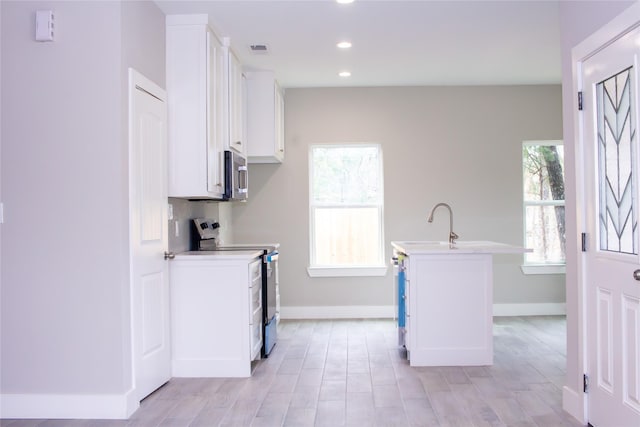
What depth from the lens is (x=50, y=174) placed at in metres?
3.23

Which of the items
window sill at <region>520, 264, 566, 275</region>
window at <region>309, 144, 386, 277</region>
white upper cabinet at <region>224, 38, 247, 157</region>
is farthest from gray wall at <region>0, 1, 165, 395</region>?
window sill at <region>520, 264, 566, 275</region>

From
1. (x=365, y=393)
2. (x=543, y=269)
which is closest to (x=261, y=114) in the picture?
(x=365, y=393)

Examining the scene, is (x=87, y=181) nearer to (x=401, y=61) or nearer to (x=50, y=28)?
(x=50, y=28)

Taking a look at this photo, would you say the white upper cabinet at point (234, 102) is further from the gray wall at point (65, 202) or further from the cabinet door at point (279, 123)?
the gray wall at point (65, 202)

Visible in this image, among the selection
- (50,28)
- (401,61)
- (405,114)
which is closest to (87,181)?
(50,28)

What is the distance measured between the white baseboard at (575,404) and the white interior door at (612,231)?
4 centimetres

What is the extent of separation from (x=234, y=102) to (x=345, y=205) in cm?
218

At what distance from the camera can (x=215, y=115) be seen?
4.27 m

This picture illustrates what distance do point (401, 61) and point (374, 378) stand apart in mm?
2980

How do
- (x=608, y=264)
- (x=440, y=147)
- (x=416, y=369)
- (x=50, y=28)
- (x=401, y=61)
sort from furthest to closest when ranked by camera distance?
(x=440, y=147)
(x=401, y=61)
(x=416, y=369)
(x=50, y=28)
(x=608, y=264)

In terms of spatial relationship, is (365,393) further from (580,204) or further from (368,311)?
(368,311)

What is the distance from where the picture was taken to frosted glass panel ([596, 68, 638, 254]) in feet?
8.50

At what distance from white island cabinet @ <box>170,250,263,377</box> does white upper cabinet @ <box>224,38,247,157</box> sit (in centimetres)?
111

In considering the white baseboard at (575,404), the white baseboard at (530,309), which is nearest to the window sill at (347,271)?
the white baseboard at (530,309)
